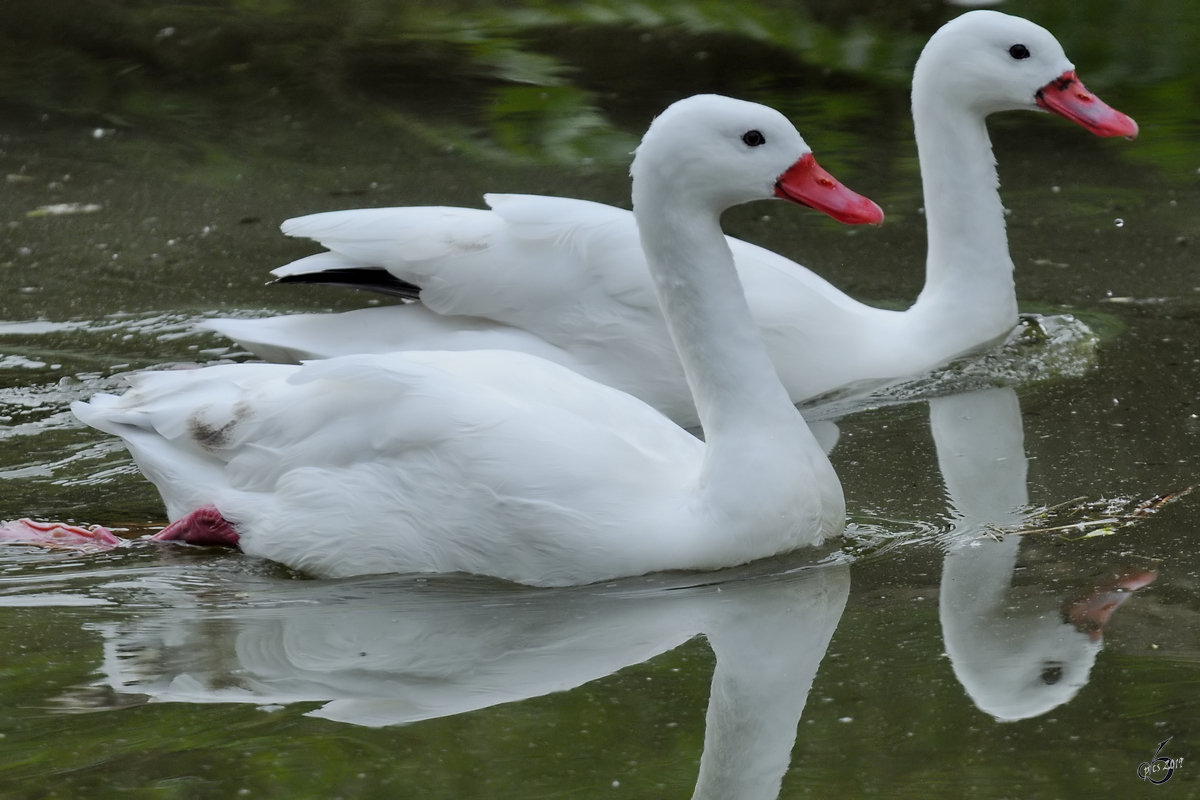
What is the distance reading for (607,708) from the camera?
3.92 metres

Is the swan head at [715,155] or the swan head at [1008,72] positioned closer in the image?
the swan head at [715,155]

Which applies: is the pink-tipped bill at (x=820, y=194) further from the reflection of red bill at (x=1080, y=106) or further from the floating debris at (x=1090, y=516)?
the reflection of red bill at (x=1080, y=106)

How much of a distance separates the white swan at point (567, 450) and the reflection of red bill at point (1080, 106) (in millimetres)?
2017

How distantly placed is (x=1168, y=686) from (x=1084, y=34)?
25.7 feet

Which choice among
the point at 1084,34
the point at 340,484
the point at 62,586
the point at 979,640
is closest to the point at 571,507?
the point at 340,484

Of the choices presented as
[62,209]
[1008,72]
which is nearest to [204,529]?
[1008,72]

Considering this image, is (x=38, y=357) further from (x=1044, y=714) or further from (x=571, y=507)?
(x=1044, y=714)

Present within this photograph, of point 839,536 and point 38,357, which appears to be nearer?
point 839,536

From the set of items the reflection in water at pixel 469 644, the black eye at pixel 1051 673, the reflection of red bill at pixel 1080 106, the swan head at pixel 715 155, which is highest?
the swan head at pixel 715 155

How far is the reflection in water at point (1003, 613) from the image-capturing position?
13.0ft

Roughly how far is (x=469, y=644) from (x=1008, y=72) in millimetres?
3596

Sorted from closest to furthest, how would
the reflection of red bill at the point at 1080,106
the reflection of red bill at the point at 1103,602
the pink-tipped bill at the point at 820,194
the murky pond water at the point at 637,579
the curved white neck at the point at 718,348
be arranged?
the murky pond water at the point at 637,579
the reflection of red bill at the point at 1103,602
the curved white neck at the point at 718,348
the pink-tipped bill at the point at 820,194
the reflection of red bill at the point at 1080,106

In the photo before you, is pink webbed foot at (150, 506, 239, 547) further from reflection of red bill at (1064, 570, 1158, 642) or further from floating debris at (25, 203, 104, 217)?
floating debris at (25, 203, 104, 217)

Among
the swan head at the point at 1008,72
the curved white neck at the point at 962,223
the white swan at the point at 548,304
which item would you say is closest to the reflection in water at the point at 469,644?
the white swan at the point at 548,304
